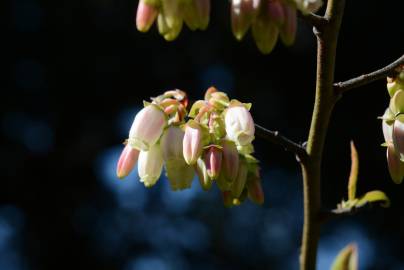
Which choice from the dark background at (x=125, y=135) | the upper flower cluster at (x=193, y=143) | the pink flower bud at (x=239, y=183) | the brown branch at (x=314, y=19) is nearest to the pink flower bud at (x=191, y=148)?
the upper flower cluster at (x=193, y=143)

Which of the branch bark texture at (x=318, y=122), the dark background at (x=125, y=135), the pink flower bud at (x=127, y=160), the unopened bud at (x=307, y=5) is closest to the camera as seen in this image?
the unopened bud at (x=307, y=5)

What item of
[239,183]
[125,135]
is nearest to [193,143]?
[239,183]

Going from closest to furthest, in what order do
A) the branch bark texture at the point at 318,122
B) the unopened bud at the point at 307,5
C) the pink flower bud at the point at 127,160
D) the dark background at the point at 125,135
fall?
the unopened bud at the point at 307,5 → the branch bark texture at the point at 318,122 → the pink flower bud at the point at 127,160 → the dark background at the point at 125,135

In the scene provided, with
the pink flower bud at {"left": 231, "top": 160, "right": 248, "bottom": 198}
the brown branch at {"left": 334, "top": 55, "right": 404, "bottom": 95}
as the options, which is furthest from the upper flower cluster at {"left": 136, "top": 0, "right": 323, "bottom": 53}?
the pink flower bud at {"left": 231, "top": 160, "right": 248, "bottom": 198}

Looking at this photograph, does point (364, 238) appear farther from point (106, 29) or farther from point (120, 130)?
point (106, 29)

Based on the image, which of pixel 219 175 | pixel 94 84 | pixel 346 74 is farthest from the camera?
pixel 94 84

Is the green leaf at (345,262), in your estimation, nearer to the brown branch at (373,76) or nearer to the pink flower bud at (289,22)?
the brown branch at (373,76)

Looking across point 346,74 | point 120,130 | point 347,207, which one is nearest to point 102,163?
point 120,130
